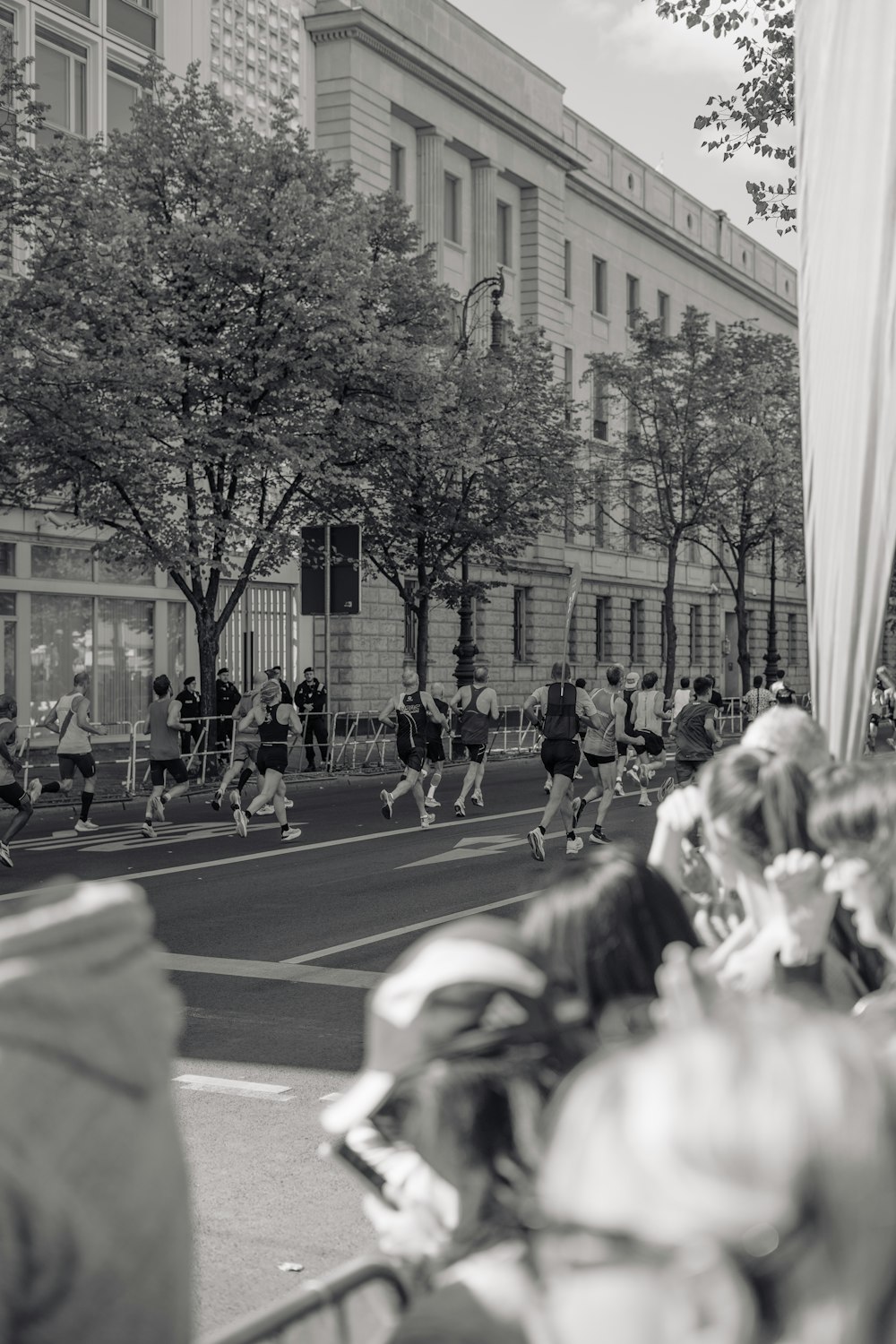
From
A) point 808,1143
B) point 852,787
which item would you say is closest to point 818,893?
point 852,787

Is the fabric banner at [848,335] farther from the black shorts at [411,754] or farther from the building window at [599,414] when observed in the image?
the building window at [599,414]

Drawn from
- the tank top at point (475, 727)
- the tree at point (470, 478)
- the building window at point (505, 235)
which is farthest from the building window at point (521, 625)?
the tank top at point (475, 727)

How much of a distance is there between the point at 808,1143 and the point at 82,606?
3027 cm

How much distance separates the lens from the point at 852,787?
9.46 ft

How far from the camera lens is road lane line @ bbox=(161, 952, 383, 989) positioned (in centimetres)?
874

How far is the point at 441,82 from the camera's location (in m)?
41.8

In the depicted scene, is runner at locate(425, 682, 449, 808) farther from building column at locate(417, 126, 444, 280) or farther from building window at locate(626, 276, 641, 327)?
building window at locate(626, 276, 641, 327)

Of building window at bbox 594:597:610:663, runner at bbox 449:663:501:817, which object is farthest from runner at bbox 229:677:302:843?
building window at bbox 594:597:610:663

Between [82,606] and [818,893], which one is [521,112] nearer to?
[82,606]

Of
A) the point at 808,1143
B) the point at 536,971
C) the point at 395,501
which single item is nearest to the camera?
the point at 808,1143

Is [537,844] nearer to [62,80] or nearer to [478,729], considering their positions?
[478,729]

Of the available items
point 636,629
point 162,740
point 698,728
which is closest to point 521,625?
point 636,629

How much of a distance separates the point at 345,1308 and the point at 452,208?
145 feet

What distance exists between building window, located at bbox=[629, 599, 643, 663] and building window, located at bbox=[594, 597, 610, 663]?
2.25 meters
